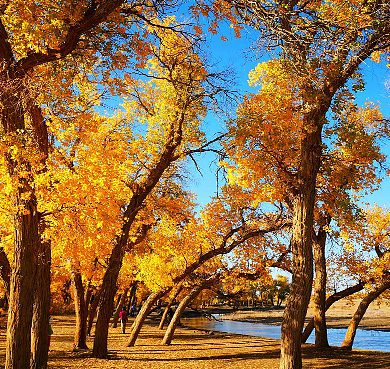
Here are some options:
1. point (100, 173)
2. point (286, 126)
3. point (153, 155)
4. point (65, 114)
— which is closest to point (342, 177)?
point (286, 126)

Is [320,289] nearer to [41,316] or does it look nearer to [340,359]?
[340,359]

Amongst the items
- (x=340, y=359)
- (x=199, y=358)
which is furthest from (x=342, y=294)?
(x=199, y=358)

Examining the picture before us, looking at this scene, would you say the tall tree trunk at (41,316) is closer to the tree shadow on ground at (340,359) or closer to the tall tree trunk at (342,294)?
the tree shadow on ground at (340,359)

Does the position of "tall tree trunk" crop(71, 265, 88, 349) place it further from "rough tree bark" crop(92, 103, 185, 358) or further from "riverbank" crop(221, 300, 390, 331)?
"riverbank" crop(221, 300, 390, 331)

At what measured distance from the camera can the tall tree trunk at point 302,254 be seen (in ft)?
25.6

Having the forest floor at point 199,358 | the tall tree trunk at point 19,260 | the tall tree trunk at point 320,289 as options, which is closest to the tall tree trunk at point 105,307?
the forest floor at point 199,358

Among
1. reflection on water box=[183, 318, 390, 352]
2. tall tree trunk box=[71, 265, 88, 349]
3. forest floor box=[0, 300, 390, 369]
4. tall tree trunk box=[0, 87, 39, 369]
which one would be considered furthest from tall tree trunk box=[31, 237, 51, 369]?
reflection on water box=[183, 318, 390, 352]

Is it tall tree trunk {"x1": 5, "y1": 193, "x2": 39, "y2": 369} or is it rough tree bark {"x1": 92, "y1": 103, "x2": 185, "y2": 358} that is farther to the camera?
rough tree bark {"x1": 92, "y1": 103, "x2": 185, "y2": 358}

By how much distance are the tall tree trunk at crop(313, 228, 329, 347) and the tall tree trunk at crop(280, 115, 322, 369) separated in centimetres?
847

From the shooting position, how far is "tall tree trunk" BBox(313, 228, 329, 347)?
16.0m

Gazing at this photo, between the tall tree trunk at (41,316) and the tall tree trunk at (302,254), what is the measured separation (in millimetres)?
5847

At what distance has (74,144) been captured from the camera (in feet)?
43.5

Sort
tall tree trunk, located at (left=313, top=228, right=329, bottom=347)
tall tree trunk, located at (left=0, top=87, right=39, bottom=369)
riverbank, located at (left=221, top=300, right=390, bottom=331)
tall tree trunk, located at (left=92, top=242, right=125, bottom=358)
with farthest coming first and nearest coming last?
riverbank, located at (left=221, top=300, right=390, bottom=331)
tall tree trunk, located at (left=313, top=228, right=329, bottom=347)
tall tree trunk, located at (left=92, top=242, right=125, bottom=358)
tall tree trunk, located at (left=0, top=87, right=39, bottom=369)

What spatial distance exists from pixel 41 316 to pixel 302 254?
654cm
